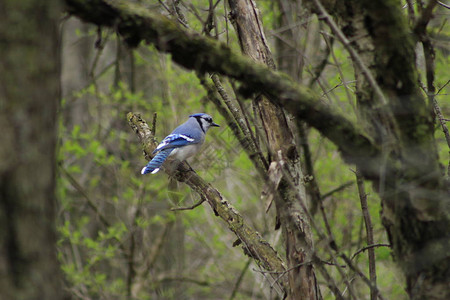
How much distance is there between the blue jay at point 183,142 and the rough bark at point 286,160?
59.0 inches

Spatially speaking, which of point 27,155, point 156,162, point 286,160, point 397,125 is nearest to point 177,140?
point 156,162

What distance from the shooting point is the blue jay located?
15.9ft

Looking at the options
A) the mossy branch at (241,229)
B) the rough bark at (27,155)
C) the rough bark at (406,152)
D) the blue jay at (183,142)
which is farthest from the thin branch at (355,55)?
the blue jay at (183,142)

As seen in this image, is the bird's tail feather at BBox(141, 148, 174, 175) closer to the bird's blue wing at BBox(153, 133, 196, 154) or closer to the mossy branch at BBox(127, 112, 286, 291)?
the bird's blue wing at BBox(153, 133, 196, 154)

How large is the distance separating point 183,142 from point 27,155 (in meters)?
4.68

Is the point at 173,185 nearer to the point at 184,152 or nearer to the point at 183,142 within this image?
the point at 184,152

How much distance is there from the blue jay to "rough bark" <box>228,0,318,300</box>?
1.50m

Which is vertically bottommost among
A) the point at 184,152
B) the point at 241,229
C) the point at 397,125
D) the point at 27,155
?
the point at 27,155

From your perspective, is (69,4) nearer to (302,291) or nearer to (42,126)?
(42,126)

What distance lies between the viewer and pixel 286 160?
123 inches

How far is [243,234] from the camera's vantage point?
134 inches

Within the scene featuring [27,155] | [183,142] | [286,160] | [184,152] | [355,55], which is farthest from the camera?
[183,142]

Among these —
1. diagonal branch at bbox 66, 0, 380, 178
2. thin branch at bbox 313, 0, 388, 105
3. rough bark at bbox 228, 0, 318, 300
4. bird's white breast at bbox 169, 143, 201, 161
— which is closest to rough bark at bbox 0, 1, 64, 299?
diagonal branch at bbox 66, 0, 380, 178

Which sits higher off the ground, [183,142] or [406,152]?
[183,142]
